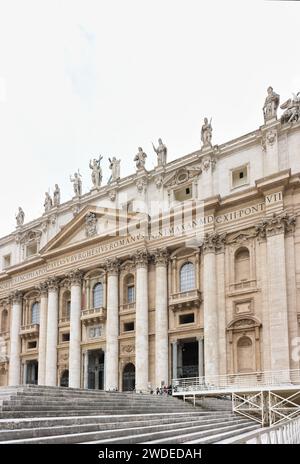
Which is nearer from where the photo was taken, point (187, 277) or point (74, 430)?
point (74, 430)

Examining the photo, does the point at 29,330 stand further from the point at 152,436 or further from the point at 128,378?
the point at 152,436

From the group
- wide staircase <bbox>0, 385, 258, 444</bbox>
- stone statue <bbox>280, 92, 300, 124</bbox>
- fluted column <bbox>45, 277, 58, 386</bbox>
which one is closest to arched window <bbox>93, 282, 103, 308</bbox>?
fluted column <bbox>45, 277, 58, 386</bbox>

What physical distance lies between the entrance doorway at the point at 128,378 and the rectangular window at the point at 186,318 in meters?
4.85

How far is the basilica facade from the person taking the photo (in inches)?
1249

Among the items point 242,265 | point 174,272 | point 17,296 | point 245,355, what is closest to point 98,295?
point 174,272

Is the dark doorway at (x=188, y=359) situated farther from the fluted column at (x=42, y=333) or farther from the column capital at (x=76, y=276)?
the fluted column at (x=42, y=333)

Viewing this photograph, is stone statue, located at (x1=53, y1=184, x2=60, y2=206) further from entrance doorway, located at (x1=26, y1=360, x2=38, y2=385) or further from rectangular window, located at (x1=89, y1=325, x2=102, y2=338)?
entrance doorway, located at (x1=26, y1=360, x2=38, y2=385)

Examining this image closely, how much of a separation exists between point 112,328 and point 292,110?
18553 millimetres

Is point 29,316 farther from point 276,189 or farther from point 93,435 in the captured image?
point 93,435

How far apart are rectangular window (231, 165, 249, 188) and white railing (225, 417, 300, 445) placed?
24.5m

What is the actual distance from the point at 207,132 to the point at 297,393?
19.1 meters

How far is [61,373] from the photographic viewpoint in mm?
40750

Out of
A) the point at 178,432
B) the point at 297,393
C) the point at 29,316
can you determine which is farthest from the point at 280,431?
the point at 29,316

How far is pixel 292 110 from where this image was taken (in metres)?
33.7
